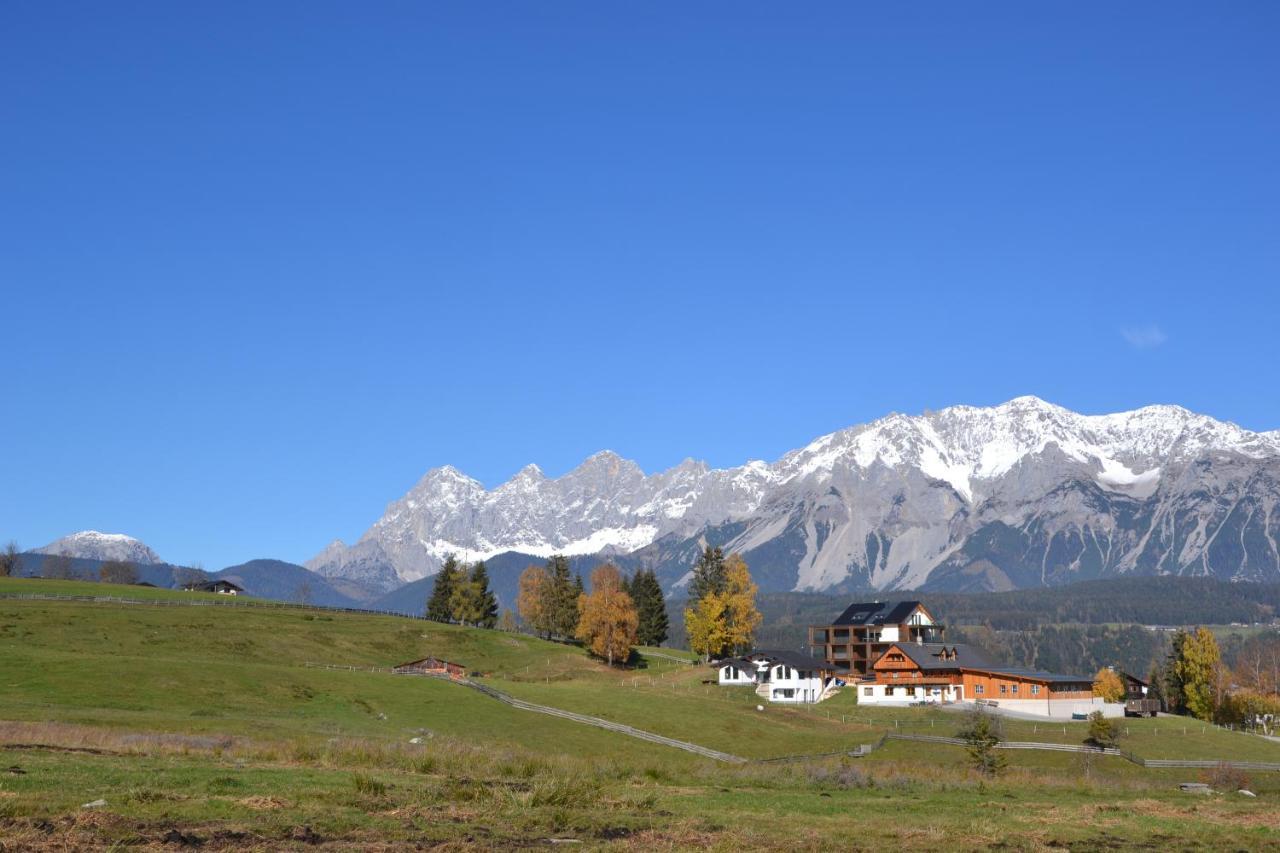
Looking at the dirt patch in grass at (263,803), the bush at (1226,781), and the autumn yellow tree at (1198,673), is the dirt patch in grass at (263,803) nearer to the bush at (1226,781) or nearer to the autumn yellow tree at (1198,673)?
the bush at (1226,781)

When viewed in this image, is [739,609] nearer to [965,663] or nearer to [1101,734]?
[965,663]

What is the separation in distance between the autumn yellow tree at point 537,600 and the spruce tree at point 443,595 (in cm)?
1144

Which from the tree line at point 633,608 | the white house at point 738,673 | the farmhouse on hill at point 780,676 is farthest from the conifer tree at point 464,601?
the white house at point 738,673

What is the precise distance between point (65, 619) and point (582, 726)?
63447mm

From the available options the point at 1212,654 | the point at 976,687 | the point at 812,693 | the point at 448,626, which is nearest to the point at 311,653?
the point at 448,626

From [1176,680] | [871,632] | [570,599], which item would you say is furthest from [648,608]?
[1176,680]

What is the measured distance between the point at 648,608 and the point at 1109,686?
7193 centimetres

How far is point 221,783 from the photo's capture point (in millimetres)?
28797

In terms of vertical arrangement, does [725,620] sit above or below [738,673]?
above

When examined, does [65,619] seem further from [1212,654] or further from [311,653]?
[1212,654]

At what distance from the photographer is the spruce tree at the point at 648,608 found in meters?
188

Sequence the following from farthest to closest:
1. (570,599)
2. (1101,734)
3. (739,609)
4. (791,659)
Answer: (570,599)
(739,609)
(791,659)
(1101,734)

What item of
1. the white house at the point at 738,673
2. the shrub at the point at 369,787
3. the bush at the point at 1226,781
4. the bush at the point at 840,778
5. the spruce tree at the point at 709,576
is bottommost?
the bush at the point at 1226,781

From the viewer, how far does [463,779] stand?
3183 centimetres
